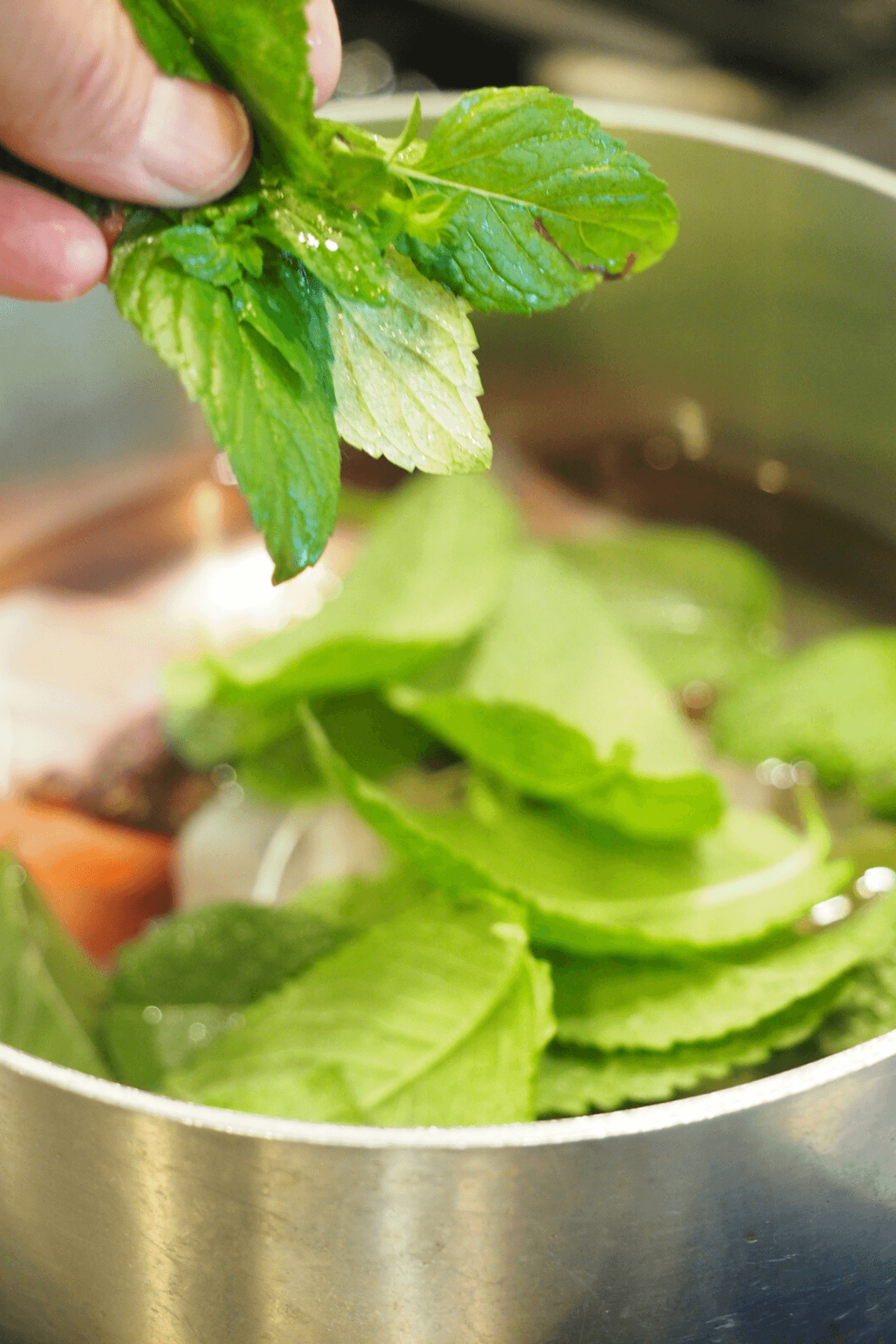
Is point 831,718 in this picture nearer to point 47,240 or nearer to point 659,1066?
point 659,1066

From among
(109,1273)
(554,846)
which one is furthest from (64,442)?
(109,1273)

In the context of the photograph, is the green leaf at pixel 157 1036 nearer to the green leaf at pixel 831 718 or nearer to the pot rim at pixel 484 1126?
the pot rim at pixel 484 1126

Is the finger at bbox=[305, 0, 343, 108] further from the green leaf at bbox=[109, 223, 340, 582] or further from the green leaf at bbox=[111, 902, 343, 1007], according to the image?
Result: the green leaf at bbox=[111, 902, 343, 1007]

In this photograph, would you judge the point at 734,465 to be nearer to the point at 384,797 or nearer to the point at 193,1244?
the point at 384,797

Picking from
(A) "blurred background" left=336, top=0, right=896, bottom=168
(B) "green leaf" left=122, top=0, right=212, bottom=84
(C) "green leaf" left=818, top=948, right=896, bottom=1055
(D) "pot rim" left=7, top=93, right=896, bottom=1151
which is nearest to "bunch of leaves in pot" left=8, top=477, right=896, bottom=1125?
(C) "green leaf" left=818, top=948, right=896, bottom=1055

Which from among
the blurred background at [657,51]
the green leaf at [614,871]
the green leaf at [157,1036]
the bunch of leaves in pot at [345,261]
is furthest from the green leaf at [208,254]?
the blurred background at [657,51]
